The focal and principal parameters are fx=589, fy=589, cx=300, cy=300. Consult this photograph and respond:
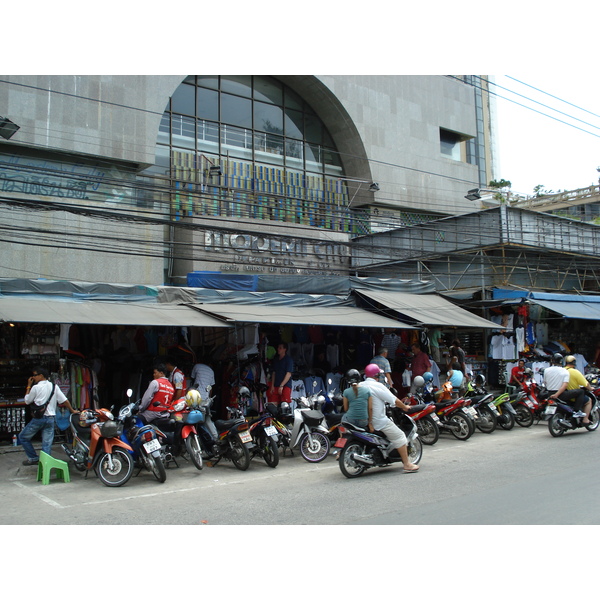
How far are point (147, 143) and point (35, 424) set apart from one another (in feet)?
40.8

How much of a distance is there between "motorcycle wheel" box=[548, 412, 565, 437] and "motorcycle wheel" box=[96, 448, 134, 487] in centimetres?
813

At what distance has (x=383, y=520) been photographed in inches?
245

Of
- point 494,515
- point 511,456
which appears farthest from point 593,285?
point 494,515

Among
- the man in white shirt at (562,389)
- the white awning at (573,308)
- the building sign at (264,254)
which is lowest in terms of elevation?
the man in white shirt at (562,389)

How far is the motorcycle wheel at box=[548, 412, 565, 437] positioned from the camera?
38.4 ft

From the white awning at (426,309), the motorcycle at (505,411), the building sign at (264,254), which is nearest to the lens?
the motorcycle at (505,411)

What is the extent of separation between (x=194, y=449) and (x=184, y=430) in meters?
0.34

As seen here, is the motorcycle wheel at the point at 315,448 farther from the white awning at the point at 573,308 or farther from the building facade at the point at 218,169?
the white awning at the point at 573,308

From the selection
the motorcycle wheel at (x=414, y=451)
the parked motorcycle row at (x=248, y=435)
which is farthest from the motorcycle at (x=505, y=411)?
the motorcycle wheel at (x=414, y=451)

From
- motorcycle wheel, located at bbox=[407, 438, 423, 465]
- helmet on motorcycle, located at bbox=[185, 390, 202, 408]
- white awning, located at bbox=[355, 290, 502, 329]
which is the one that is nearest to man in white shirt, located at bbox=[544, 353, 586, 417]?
white awning, located at bbox=[355, 290, 502, 329]

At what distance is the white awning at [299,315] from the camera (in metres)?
11.6

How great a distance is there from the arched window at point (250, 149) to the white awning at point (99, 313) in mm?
8825

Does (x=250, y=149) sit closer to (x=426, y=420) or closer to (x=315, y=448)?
(x=426, y=420)

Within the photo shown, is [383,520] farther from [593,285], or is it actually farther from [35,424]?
[593,285]
